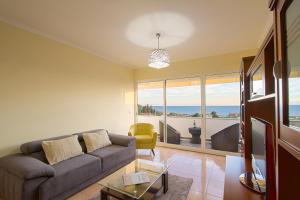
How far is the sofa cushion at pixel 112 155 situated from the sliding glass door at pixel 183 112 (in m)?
1.87

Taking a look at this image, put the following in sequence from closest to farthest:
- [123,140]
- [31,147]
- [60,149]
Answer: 1. [31,147]
2. [60,149]
3. [123,140]

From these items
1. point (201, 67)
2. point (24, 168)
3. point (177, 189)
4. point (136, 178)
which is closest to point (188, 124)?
point (201, 67)

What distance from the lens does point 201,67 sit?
4.27m

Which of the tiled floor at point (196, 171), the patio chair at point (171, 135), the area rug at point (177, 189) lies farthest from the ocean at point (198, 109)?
the area rug at point (177, 189)

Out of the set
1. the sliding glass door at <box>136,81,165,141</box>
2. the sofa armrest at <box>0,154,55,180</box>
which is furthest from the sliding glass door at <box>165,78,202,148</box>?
the sofa armrest at <box>0,154,55,180</box>

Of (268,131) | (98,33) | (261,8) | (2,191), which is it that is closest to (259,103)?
(268,131)

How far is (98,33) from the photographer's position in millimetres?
2795

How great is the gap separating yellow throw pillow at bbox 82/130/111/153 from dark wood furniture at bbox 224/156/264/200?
7.78ft

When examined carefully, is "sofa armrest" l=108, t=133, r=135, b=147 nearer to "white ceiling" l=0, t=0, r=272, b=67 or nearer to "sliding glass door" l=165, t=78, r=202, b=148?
"sliding glass door" l=165, t=78, r=202, b=148

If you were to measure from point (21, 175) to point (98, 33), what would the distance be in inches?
92.7

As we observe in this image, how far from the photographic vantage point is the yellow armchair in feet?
12.8

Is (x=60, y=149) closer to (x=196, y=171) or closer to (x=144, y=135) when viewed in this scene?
(x=144, y=135)

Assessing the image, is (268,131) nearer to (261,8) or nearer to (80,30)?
(261,8)

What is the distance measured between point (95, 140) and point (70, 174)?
1008 mm
